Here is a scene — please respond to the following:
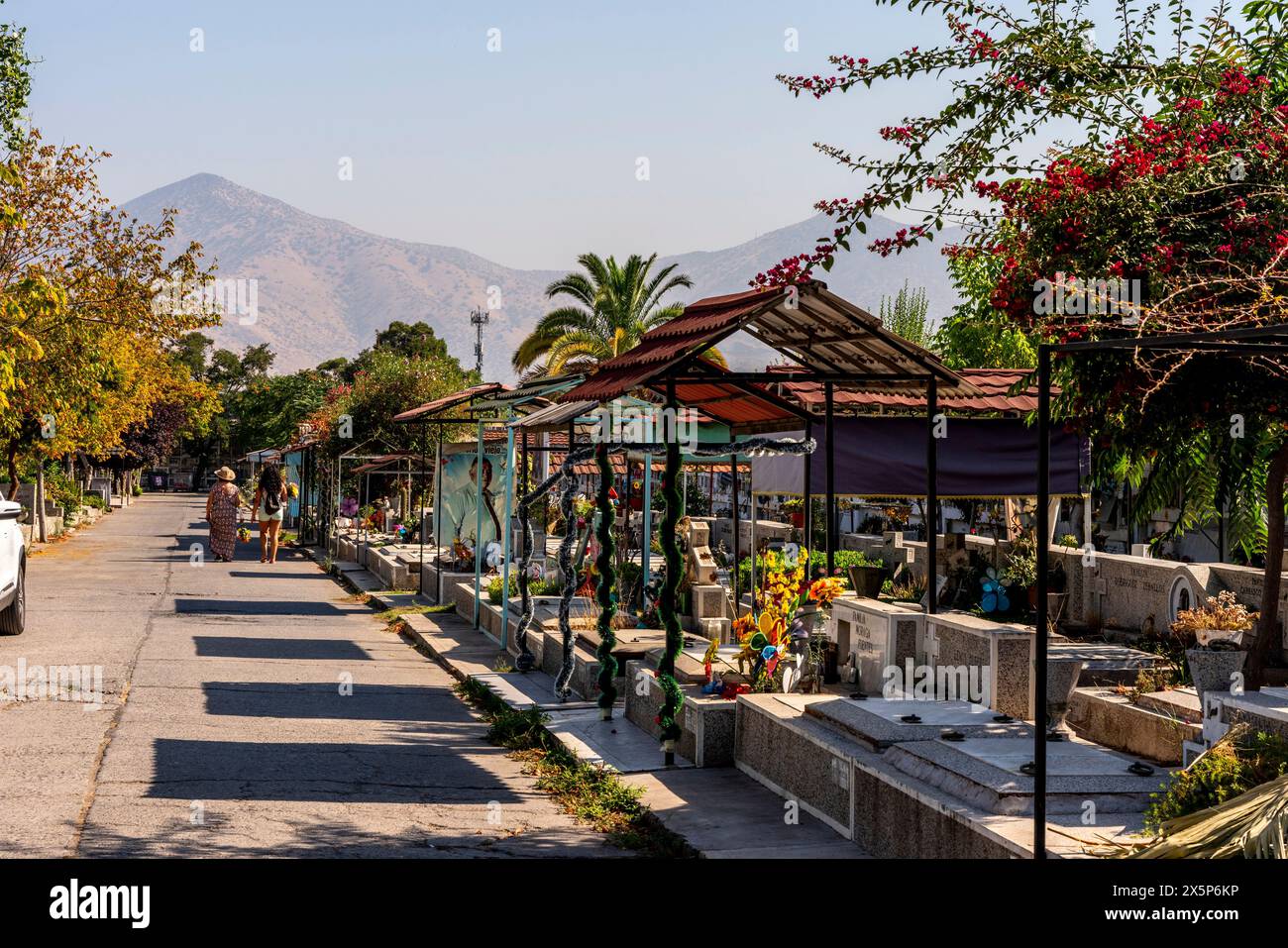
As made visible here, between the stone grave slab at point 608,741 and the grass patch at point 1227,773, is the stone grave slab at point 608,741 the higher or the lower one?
the lower one

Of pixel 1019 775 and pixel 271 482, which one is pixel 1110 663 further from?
pixel 271 482

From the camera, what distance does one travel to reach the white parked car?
15.2 metres

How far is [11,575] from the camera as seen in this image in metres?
15.7

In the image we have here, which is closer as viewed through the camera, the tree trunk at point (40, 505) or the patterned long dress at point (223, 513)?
the patterned long dress at point (223, 513)

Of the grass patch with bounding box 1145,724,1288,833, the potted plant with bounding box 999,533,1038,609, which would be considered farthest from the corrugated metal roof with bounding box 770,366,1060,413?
the grass patch with bounding box 1145,724,1288,833

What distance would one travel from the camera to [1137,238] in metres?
8.16

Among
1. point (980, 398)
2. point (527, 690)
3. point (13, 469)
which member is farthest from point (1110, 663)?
point (13, 469)

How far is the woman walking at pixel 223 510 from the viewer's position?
2884cm

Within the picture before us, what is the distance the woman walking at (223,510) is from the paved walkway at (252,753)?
8.89 metres

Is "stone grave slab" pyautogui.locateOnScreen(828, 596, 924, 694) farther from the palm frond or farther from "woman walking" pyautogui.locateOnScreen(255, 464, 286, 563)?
"woman walking" pyautogui.locateOnScreen(255, 464, 286, 563)

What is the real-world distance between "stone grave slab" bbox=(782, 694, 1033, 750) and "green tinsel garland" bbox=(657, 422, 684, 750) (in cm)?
111

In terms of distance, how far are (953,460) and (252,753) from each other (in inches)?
297

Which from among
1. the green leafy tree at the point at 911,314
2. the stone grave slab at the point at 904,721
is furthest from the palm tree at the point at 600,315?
the stone grave slab at the point at 904,721

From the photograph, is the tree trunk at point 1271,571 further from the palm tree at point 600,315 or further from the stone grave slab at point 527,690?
the palm tree at point 600,315
